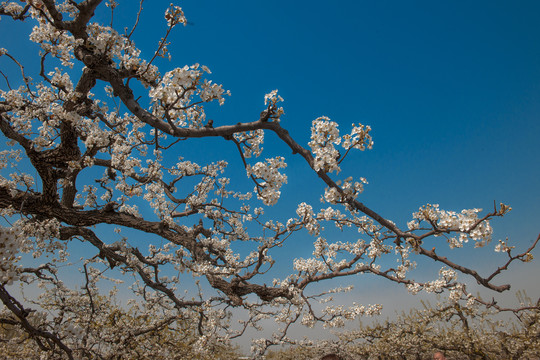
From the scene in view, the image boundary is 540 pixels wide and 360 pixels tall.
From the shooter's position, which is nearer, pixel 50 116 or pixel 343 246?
pixel 50 116

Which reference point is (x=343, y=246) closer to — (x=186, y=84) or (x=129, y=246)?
(x=129, y=246)

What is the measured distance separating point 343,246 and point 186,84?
258 inches

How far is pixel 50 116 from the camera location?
6047 millimetres

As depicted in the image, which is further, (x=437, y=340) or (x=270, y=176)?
(x=437, y=340)

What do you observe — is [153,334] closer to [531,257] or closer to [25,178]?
[25,178]

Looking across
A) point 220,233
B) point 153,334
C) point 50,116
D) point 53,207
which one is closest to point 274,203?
point 220,233

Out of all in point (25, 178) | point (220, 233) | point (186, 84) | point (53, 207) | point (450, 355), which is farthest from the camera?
point (450, 355)

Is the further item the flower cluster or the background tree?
the background tree

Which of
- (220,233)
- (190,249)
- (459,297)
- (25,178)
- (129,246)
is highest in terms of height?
(25,178)

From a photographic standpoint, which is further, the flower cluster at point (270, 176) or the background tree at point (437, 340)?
the background tree at point (437, 340)

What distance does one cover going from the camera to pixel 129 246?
23.7 ft

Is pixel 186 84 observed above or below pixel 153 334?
above

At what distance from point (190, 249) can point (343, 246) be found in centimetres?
446

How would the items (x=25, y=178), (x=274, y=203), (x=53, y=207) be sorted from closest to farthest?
(x=274, y=203)
(x=53, y=207)
(x=25, y=178)
